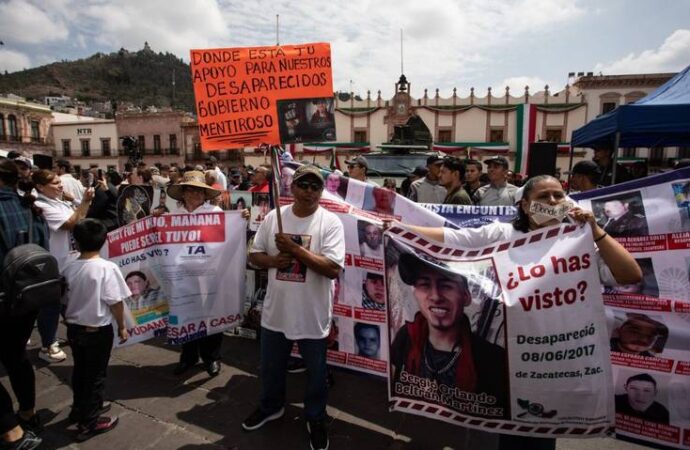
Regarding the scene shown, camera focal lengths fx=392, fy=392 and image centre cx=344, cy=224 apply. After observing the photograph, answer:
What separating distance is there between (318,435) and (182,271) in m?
1.81

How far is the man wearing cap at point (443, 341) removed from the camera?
204cm

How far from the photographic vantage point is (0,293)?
2.25 meters

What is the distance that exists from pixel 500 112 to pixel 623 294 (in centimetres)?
3675

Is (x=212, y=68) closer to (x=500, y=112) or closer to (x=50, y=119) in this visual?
(x=500, y=112)

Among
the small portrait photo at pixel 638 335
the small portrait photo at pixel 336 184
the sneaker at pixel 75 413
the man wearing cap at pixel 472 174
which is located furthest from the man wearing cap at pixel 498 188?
the sneaker at pixel 75 413

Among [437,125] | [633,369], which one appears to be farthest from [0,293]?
[437,125]

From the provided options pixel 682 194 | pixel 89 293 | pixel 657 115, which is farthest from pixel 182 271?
pixel 657 115

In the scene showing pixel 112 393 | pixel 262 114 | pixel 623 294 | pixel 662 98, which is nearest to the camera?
pixel 623 294

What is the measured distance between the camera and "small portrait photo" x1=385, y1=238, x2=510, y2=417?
6.66 ft

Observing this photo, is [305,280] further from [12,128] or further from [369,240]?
[12,128]

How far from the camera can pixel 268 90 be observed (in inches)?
109

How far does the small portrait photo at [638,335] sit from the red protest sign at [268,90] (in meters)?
2.22

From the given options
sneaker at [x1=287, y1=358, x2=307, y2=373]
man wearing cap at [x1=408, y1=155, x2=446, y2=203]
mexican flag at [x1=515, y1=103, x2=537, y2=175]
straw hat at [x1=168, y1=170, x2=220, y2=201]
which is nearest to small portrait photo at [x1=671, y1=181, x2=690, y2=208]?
man wearing cap at [x1=408, y1=155, x2=446, y2=203]

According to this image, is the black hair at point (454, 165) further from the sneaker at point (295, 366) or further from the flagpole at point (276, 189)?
the sneaker at point (295, 366)
